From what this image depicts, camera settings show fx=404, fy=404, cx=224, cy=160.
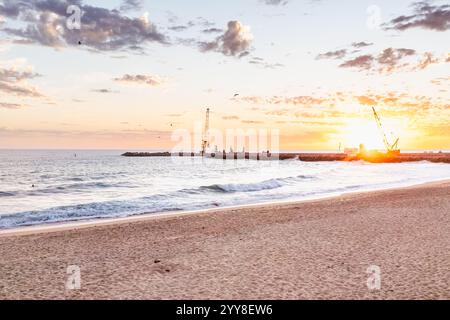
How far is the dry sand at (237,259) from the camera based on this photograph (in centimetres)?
799

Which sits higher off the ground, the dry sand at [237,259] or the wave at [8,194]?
the dry sand at [237,259]

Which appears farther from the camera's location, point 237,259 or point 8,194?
point 8,194

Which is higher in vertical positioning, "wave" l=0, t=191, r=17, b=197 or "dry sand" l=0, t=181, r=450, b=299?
"dry sand" l=0, t=181, r=450, b=299

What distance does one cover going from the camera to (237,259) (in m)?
10.5

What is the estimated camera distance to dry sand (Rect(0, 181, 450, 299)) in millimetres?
7991

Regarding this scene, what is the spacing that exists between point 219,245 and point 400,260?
16.7 feet

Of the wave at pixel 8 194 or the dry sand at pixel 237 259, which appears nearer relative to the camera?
the dry sand at pixel 237 259

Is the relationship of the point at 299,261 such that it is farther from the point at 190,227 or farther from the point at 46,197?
the point at 46,197

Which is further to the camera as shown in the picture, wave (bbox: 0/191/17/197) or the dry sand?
wave (bbox: 0/191/17/197)

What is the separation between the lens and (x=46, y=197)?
3369 cm

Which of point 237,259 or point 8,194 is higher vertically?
point 237,259
